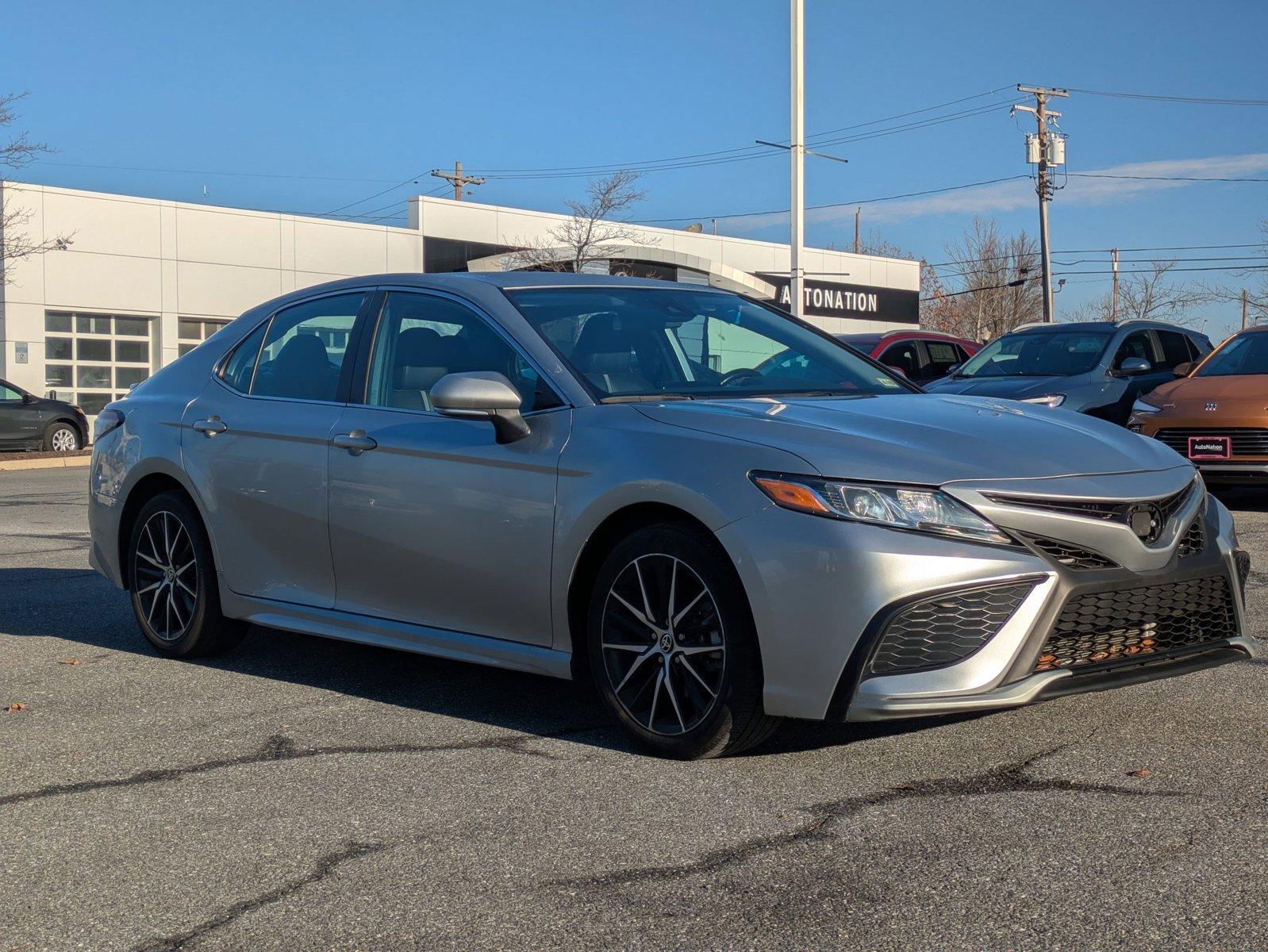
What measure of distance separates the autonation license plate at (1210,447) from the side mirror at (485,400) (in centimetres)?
791

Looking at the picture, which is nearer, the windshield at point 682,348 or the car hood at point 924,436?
the car hood at point 924,436

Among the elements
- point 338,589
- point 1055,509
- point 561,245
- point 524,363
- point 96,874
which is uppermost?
point 561,245

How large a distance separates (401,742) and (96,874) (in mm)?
1366

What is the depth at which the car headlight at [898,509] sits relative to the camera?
407cm

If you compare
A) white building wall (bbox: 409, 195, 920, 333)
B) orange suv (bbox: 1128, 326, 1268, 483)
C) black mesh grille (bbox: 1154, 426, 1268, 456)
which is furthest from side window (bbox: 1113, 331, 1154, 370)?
white building wall (bbox: 409, 195, 920, 333)

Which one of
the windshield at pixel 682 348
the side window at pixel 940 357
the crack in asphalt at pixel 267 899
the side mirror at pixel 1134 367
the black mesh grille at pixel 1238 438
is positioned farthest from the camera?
the side window at pixel 940 357

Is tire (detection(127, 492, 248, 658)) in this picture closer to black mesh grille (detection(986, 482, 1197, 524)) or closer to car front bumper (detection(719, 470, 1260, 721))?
car front bumper (detection(719, 470, 1260, 721))

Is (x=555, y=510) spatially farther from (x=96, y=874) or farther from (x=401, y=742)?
(x=96, y=874)

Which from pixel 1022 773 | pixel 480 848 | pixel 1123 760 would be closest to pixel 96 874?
pixel 480 848

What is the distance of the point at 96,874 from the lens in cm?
359

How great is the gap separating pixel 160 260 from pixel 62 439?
9.65 m

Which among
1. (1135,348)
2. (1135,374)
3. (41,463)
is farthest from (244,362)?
(41,463)

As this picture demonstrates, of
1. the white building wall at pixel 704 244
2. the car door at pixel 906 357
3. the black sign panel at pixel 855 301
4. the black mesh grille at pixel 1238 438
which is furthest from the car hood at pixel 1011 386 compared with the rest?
the black sign panel at pixel 855 301

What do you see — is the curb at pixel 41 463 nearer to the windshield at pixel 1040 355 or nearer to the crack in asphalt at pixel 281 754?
the windshield at pixel 1040 355
